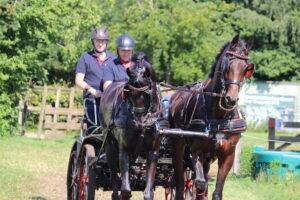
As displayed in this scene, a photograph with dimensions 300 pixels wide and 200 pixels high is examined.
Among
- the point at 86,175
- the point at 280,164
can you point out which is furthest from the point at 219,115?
the point at 280,164

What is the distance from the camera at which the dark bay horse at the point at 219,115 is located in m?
8.09

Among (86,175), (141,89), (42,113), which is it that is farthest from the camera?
(42,113)

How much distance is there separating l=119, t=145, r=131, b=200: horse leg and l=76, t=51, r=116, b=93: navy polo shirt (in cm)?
196

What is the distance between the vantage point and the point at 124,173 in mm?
7578

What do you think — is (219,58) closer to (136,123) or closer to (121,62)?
(121,62)

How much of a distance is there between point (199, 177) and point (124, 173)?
1.04m

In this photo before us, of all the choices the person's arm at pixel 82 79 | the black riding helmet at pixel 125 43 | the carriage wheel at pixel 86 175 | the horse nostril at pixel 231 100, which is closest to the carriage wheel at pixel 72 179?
the carriage wheel at pixel 86 175

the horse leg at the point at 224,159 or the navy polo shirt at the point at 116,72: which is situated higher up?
the navy polo shirt at the point at 116,72

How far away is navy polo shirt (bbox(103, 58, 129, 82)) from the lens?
9.03m

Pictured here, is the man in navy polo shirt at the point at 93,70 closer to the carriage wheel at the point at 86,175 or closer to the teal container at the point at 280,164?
the carriage wheel at the point at 86,175

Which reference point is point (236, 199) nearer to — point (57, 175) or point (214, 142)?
point (214, 142)

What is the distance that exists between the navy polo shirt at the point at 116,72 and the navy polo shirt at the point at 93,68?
13cm

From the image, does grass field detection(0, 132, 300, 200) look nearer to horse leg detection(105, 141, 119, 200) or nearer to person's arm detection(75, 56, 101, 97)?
person's arm detection(75, 56, 101, 97)

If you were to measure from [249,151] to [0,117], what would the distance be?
10.7m
